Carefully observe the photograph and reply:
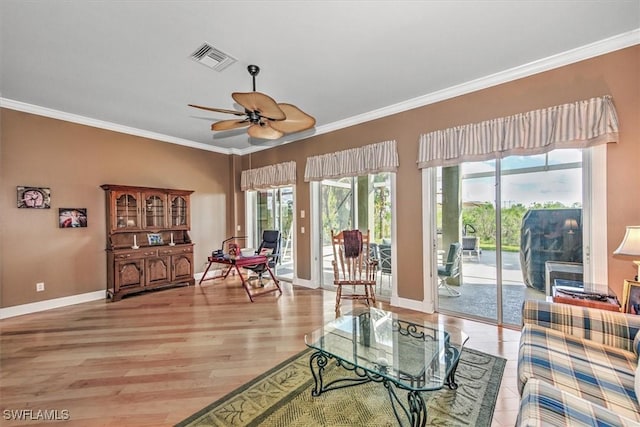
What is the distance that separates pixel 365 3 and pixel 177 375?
3.33 meters

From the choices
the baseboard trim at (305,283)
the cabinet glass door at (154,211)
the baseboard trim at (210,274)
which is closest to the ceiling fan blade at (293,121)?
the baseboard trim at (305,283)

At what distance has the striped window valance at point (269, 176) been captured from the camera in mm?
5234

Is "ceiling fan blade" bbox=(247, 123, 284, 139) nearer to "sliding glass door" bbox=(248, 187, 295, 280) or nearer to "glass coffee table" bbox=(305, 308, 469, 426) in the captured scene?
"glass coffee table" bbox=(305, 308, 469, 426)

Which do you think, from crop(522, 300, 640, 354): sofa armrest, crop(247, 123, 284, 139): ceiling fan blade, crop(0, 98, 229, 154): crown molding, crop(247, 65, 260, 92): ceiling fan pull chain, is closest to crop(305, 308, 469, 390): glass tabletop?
crop(522, 300, 640, 354): sofa armrest

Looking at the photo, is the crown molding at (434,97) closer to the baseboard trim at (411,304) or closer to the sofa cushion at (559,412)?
the baseboard trim at (411,304)

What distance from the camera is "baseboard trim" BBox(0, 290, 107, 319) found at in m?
3.63

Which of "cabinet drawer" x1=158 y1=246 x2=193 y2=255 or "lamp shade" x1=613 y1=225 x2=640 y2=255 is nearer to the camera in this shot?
"lamp shade" x1=613 y1=225 x2=640 y2=255

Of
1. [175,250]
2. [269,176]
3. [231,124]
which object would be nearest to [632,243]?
[231,124]

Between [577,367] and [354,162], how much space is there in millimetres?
3366

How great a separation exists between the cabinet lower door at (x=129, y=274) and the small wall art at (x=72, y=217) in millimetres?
849

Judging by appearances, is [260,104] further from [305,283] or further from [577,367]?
[305,283]

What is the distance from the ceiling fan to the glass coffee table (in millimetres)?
2001

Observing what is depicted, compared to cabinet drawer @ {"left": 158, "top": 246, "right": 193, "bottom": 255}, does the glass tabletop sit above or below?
below

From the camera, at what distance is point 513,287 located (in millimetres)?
3170
